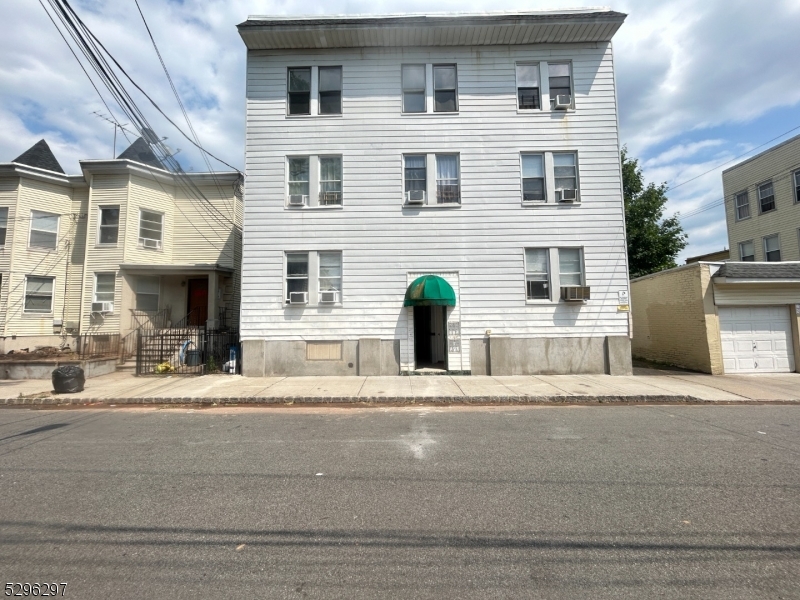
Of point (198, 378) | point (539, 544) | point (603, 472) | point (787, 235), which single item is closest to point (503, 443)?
point (603, 472)

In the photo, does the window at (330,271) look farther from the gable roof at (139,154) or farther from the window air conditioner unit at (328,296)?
the gable roof at (139,154)

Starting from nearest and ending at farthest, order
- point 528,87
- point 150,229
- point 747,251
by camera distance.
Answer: point 528,87, point 150,229, point 747,251

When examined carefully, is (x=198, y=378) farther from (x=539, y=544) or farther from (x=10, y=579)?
(x=539, y=544)

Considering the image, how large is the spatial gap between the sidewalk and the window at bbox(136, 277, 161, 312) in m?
4.89

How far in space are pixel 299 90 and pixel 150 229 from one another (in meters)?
9.26

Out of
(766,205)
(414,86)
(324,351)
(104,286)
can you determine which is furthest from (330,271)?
(766,205)

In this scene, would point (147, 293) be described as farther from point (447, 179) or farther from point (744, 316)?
point (744, 316)

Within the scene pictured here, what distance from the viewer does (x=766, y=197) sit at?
882 inches

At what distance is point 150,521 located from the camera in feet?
12.2

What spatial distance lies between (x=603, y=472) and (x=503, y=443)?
150cm

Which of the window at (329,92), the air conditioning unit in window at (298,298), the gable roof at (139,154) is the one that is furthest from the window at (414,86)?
the gable roof at (139,154)

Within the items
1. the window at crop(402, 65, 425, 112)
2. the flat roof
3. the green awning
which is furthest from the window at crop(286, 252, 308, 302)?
the flat roof

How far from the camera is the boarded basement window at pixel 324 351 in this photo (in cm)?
1334

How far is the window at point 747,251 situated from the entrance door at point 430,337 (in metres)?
20.2
